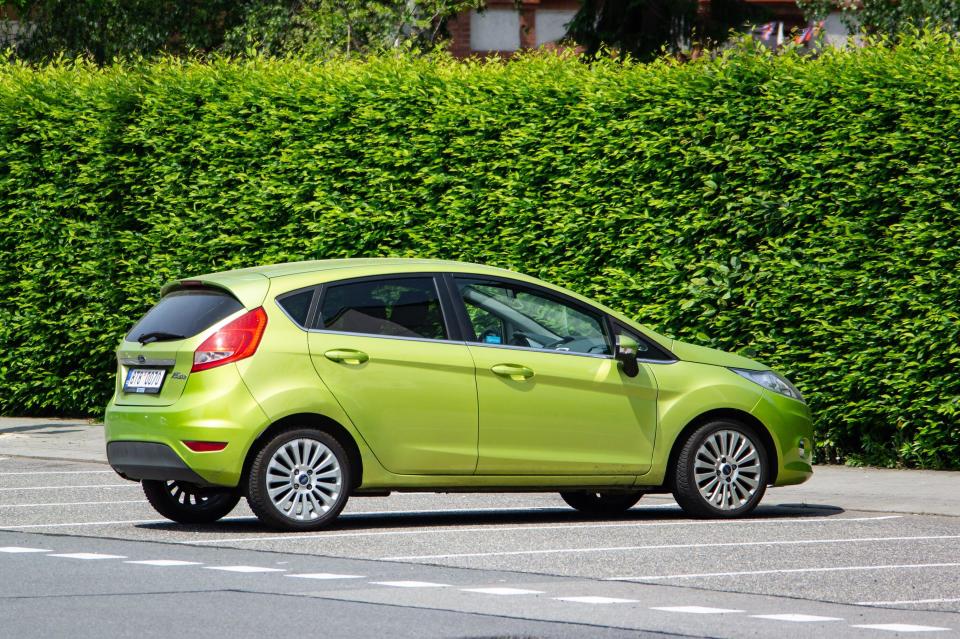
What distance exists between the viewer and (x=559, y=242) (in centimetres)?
1523

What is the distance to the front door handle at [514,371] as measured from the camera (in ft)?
34.6

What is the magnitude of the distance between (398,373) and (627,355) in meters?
1.50

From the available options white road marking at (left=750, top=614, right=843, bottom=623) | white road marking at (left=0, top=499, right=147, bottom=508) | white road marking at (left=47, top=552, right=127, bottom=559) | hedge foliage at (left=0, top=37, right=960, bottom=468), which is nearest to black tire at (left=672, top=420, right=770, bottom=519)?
hedge foliage at (left=0, top=37, right=960, bottom=468)

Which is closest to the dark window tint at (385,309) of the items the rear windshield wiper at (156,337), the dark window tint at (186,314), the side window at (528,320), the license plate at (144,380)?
the side window at (528,320)

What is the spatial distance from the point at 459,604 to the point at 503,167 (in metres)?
8.47

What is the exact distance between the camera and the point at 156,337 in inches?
411

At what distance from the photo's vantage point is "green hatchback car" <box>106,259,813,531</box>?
1005 centimetres

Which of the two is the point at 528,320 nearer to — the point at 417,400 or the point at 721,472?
the point at 417,400

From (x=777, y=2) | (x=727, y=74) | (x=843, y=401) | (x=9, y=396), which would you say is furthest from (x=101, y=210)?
(x=777, y=2)

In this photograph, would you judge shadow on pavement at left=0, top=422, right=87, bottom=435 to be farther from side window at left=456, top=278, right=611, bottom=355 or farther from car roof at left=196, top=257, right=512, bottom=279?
side window at left=456, top=278, right=611, bottom=355

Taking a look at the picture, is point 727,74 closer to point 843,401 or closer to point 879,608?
point 843,401

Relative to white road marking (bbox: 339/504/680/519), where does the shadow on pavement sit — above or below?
above

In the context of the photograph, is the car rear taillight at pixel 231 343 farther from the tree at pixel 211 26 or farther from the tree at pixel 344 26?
the tree at pixel 211 26

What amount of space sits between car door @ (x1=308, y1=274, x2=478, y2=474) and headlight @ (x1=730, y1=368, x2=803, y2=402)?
1935mm
